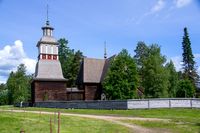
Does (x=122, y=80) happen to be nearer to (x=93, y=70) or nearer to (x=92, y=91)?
(x=92, y=91)

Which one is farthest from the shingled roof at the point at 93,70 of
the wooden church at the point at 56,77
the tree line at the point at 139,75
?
the tree line at the point at 139,75

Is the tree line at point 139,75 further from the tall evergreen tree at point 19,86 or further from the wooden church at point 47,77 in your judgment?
the wooden church at point 47,77

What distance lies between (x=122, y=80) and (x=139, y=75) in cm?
1820

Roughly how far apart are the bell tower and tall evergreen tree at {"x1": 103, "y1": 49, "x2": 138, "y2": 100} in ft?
42.3

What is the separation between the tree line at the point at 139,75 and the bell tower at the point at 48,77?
10.1m

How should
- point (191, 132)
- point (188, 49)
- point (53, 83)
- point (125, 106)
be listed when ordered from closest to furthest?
point (191, 132), point (125, 106), point (53, 83), point (188, 49)

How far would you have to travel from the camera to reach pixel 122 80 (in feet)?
188

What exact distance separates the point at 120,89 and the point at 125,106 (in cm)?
1649

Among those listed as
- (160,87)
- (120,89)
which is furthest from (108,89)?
(160,87)

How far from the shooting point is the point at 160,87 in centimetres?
7331

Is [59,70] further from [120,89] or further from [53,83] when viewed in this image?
[120,89]

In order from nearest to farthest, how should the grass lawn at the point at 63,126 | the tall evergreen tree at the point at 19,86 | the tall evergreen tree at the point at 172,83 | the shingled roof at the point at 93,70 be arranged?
the grass lawn at the point at 63,126, the shingled roof at the point at 93,70, the tall evergreen tree at the point at 172,83, the tall evergreen tree at the point at 19,86

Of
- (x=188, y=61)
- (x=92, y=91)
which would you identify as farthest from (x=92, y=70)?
(x=188, y=61)

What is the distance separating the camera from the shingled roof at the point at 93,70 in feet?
231
